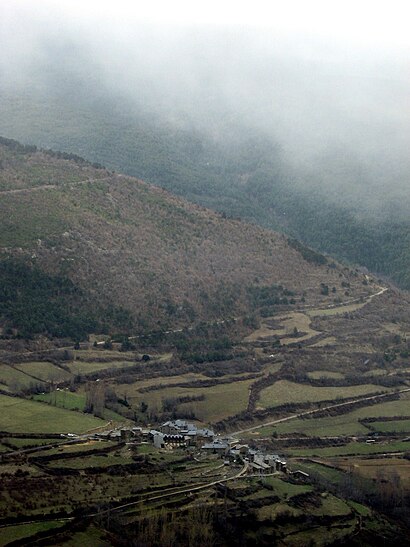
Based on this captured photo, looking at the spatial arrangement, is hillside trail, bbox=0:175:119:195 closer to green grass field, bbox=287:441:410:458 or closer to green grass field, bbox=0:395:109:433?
green grass field, bbox=0:395:109:433

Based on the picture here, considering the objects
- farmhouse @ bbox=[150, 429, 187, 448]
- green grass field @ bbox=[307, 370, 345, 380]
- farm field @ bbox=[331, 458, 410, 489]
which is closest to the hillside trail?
green grass field @ bbox=[307, 370, 345, 380]

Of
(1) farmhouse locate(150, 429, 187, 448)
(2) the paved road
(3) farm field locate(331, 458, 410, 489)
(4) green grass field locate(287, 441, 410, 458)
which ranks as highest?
(1) farmhouse locate(150, 429, 187, 448)

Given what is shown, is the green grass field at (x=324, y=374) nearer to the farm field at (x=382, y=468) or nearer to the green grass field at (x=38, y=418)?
the farm field at (x=382, y=468)

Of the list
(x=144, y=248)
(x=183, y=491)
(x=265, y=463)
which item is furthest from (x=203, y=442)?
(x=144, y=248)

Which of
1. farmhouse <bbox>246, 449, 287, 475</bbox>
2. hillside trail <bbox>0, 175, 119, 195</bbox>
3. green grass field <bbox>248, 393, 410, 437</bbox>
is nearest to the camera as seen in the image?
farmhouse <bbox>246, 449, 287, 475</bbox>

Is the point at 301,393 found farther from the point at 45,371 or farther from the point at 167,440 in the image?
the point at 167,440

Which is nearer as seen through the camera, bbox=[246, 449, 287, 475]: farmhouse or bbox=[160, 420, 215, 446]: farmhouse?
bbox=[246, 449, 287, 475]: farmhouse

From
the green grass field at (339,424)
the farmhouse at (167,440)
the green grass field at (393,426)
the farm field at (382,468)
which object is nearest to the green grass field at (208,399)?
the green grass field at (339,424)

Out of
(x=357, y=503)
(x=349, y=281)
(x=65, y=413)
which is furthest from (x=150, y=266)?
(x=357, y=503)
